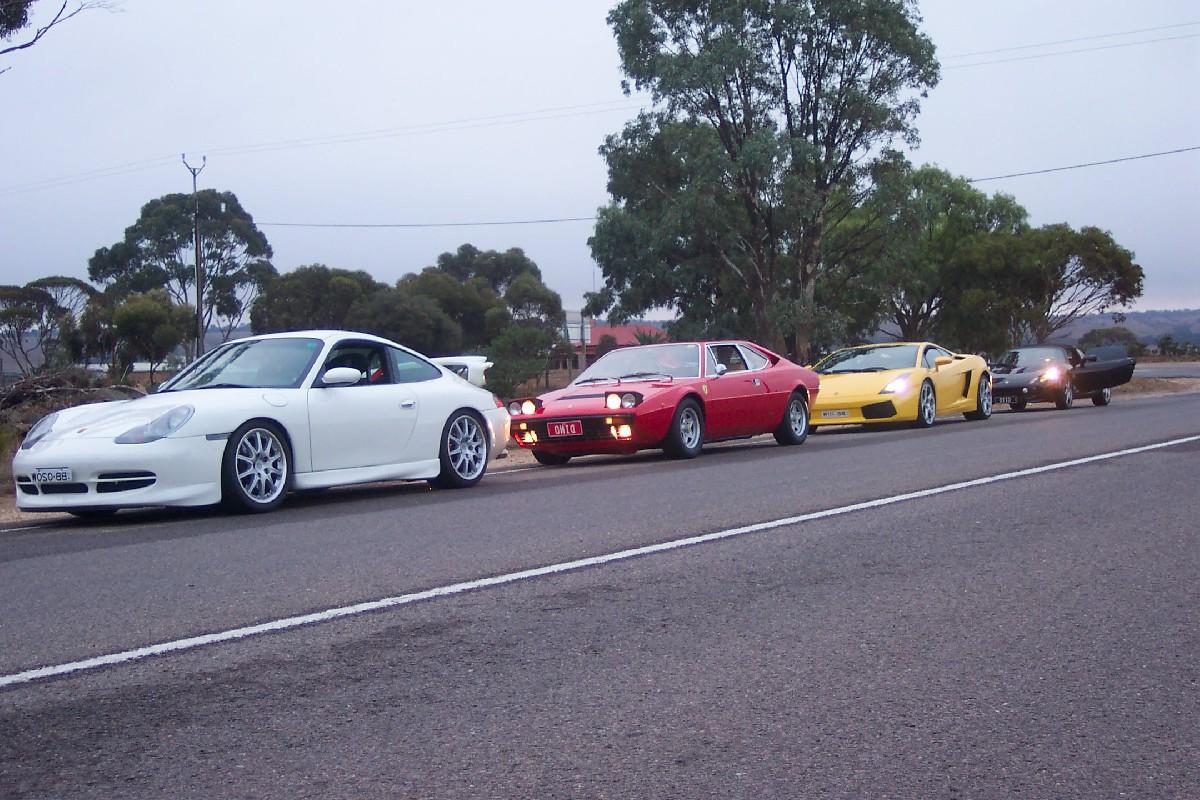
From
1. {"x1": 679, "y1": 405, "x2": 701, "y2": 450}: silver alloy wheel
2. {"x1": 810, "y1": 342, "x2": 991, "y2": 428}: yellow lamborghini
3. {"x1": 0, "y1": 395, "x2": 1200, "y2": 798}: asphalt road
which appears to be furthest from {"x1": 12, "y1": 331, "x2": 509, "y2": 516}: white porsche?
{"x1": 810, "y1": 342, "x2": 991, "y2": 428}: yellow lamborghini

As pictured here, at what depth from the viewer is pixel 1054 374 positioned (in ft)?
80.7

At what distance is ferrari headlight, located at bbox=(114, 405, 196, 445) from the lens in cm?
872

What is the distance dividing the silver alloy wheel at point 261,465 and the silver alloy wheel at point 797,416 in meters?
7.42

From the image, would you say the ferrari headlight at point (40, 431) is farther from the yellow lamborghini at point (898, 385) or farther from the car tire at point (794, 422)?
the yellow lamborghini at point (898, 385)

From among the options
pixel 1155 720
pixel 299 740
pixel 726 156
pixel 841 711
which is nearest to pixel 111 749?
pixel 299 740

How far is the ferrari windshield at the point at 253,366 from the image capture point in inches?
387

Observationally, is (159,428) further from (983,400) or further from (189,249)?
(189,249)

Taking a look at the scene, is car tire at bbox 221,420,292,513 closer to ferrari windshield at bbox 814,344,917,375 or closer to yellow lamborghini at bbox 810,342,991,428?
yellow lamborghini at bbox 810,342,991,428

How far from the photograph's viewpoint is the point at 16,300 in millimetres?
55094

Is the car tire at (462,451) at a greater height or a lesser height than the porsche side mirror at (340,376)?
lesser

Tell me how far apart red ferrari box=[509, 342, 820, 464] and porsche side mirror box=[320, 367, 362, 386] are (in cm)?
343

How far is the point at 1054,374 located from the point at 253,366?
18402mm

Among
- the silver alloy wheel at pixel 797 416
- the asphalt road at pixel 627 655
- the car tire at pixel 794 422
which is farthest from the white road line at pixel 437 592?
the silver alloy wheel at pixel 797 416

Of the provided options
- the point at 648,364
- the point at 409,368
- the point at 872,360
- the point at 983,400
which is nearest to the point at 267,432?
the point at 409,368
